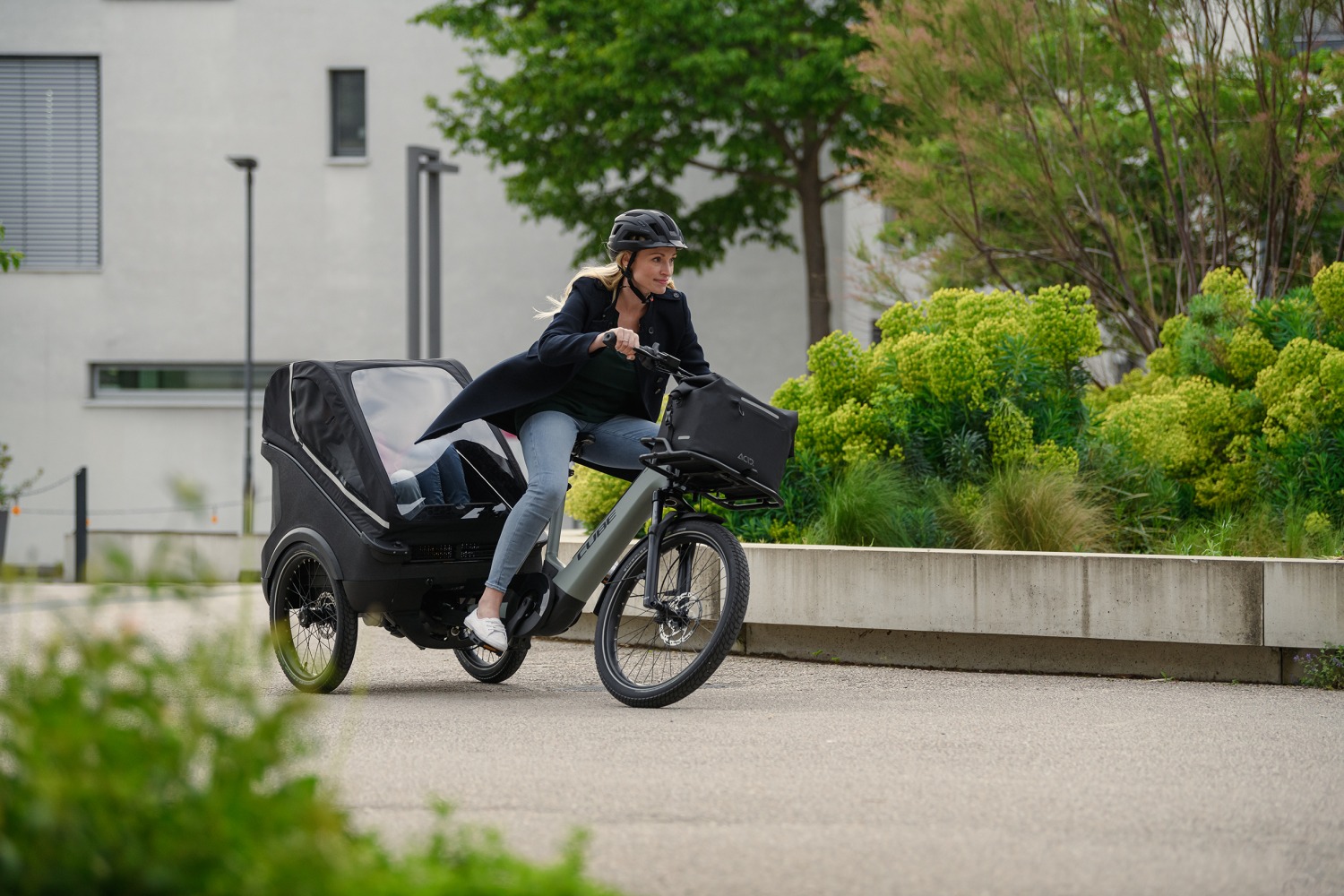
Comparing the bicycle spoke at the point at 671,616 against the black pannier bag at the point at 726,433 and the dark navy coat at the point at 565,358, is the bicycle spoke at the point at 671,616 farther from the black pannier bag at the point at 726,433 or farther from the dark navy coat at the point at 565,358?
the dark navy coat at the point at 565,358

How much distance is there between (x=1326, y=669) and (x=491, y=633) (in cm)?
340

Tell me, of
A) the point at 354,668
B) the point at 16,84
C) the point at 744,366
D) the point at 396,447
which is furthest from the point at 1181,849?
the point at 16,84

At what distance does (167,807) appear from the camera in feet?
7.47

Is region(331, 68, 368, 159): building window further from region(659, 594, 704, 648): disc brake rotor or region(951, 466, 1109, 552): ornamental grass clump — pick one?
region(659, 594, 704, 648): disc brake rotor

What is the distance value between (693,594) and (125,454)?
28.0 m

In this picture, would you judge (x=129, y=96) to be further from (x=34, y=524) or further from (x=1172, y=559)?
(x=1172, y=559)

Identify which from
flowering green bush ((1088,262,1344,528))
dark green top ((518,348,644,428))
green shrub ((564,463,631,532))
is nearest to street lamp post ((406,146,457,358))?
green shrub ((564,463,631,532))

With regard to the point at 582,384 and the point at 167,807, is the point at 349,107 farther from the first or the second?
the point at 167,807

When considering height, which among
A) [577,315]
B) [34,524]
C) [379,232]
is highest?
[379,232]

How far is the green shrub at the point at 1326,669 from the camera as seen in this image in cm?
666

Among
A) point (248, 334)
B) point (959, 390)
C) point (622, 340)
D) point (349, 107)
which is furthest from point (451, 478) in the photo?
point (349, 107)

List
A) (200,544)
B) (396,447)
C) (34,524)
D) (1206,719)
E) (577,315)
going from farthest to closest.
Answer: (34,524)
(200,544)
(396,447)
(577,315)
(1206,719)

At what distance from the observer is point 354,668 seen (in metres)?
7.65

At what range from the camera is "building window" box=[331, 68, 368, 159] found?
31.7 m
